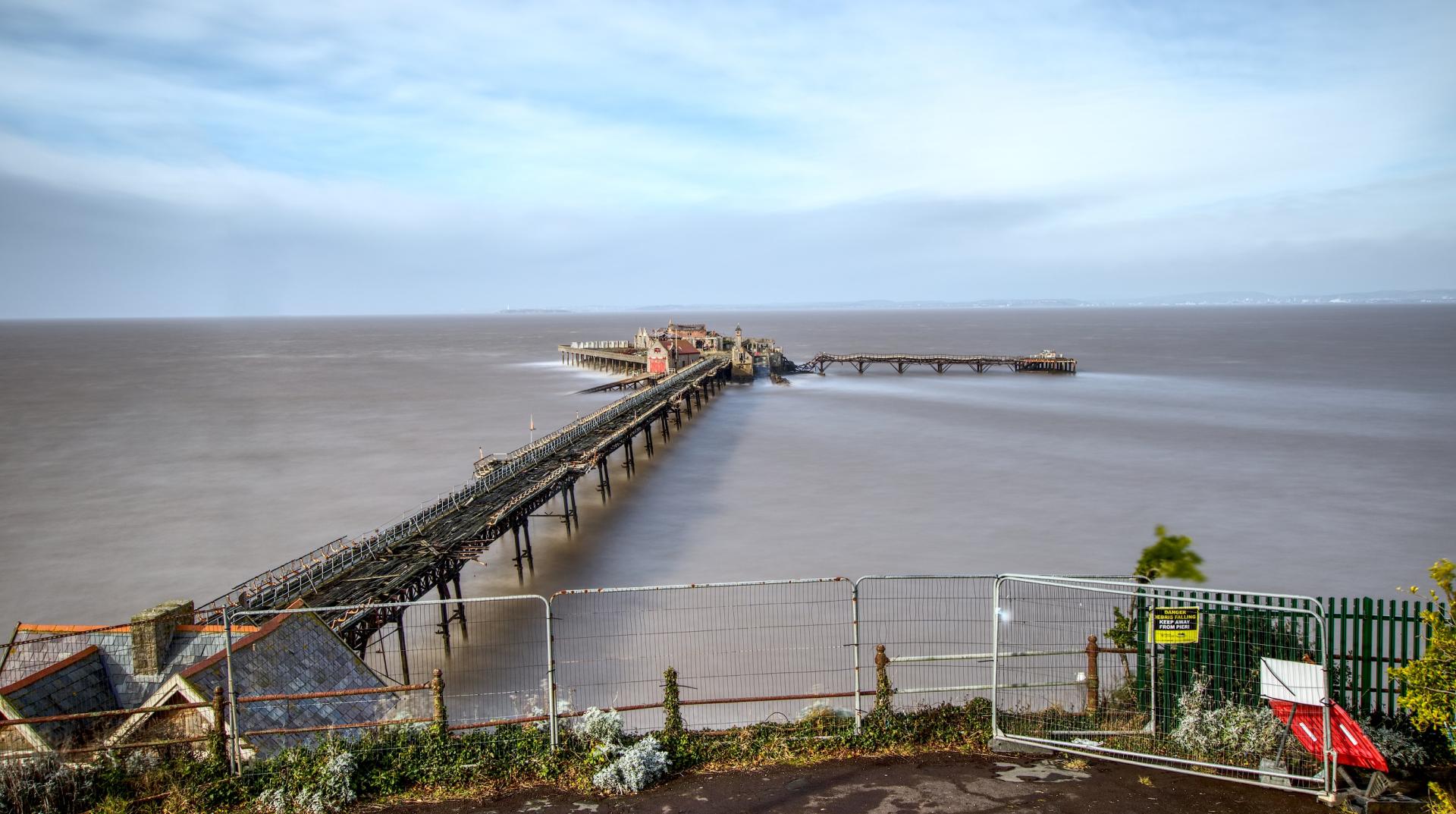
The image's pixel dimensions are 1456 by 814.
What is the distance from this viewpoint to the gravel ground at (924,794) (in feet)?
22.5

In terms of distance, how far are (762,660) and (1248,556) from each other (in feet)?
50.9

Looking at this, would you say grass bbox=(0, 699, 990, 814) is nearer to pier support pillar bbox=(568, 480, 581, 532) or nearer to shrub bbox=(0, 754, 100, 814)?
shrub bbox=(0, 754, 100, 814)

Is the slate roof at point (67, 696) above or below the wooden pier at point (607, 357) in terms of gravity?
below

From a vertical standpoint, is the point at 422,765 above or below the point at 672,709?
below

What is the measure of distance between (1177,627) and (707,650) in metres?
9.51

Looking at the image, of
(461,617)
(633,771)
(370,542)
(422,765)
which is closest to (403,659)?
(461,617)

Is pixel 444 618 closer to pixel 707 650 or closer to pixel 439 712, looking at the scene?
pixel 707 650

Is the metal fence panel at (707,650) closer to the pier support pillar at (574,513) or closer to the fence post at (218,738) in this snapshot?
the fence post at (218,738)

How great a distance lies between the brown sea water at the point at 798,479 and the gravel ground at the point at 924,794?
13.3m

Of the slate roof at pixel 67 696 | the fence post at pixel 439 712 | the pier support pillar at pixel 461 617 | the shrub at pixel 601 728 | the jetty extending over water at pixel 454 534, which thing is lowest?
the pier support pillar at pixel 461 617

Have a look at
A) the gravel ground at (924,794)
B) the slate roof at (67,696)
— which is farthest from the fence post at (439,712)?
the slate roof at (67,696)

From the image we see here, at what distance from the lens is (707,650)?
51.7ft

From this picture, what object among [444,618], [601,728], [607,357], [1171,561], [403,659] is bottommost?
[403,659]

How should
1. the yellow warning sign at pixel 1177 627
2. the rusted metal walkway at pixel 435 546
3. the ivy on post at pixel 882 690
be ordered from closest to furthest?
the yellow warning sign at pixel 1177 627
the ivy on post at pixel 882 690
the rusted metal walkway at pixel 435 546
